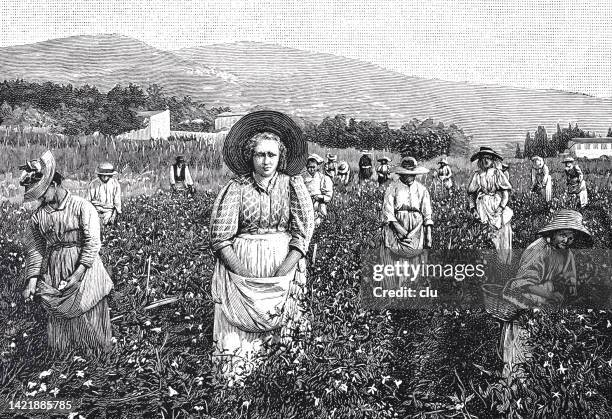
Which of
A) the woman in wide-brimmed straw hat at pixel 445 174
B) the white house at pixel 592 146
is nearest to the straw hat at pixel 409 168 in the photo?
the woman in wide-brimmed straw hat at pixel 445 174

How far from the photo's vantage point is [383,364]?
609cm

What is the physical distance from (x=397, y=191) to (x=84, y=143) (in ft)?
9.92

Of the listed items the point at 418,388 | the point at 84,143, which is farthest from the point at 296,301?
the point at 84,143

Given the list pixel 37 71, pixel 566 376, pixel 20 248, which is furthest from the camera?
pixel 37 71

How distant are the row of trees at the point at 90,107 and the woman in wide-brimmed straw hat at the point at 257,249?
90 centimetres

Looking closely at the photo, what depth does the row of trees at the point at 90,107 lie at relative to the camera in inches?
264

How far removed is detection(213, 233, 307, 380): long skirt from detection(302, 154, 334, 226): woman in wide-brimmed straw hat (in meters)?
0.73

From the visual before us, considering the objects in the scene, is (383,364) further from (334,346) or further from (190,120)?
(190,120)

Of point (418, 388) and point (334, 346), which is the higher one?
point (334, 346)

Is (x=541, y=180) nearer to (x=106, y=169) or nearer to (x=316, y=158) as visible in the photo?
(x=316, y=158)

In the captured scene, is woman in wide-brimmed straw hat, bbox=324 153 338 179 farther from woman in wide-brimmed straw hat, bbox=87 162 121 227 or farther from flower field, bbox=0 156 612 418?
woman in wide-brimmed straw hat, bbox=87 162 121 227

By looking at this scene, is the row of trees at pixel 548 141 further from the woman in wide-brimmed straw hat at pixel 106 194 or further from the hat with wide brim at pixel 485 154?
the woman in wide-brimmed straw hat at pixel 106 194

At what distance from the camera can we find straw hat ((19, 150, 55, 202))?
616cm

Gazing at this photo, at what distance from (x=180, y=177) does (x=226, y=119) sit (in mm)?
712
